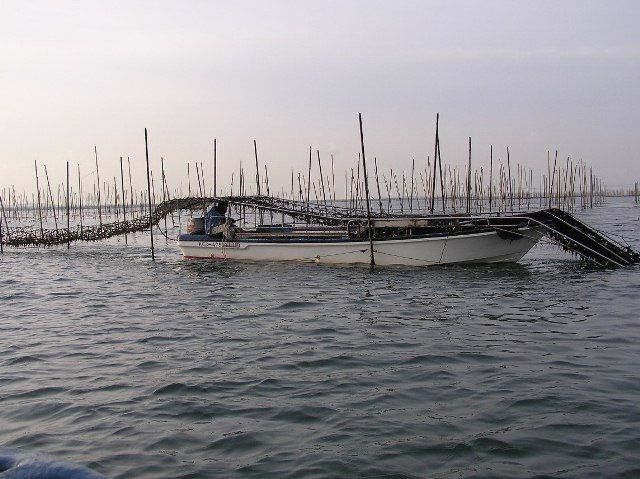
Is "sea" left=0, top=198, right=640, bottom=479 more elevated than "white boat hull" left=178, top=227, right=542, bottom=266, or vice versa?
"white boat hull" left=178, top=227, right=542, bottom=266

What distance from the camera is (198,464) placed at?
21.1 feet

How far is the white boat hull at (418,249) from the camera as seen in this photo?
24141 mm

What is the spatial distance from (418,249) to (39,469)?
72.7 feet

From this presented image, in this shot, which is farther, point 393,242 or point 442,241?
point 393,242

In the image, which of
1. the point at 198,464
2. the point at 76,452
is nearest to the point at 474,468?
the point at 198,464

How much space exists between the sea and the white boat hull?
Result: 5106 millimetres

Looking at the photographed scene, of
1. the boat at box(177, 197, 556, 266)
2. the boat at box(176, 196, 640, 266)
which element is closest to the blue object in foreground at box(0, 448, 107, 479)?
the boat at box(176, 196, 640, 266)

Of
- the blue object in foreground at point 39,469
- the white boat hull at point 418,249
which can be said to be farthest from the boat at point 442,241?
the blue object in foreground at point 39,469

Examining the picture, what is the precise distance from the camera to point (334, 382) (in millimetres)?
9242

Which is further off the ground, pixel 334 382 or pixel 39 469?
pixel 39 469

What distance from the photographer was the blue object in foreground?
10.8 feet

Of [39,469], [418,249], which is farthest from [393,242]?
[39,469]

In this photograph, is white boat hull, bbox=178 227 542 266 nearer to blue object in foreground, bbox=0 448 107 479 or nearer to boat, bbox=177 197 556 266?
boat, bbox=177 197 556 266

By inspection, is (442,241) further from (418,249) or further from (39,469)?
(39,469)
